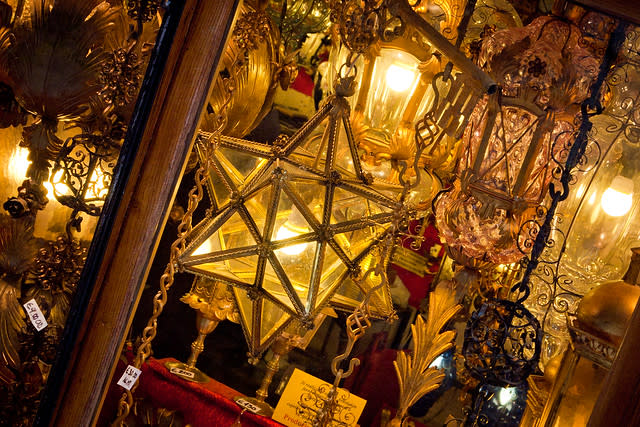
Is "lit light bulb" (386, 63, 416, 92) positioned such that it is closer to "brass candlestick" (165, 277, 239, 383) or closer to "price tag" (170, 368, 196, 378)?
"brass candlestick" (165, 277, 239, 383)

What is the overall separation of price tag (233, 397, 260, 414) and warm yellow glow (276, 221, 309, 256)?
0.66 metres

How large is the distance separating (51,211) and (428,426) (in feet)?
3.74

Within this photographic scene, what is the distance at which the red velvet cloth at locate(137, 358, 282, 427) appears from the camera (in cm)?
171

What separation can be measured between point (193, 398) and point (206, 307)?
261mm

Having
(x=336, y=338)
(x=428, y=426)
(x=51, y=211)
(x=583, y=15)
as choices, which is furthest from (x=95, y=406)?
(x=583, y=15)

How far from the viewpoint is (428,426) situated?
1689mm

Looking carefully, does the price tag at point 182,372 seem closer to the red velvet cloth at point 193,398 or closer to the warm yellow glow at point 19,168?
the red velvet cloth at point 193,398

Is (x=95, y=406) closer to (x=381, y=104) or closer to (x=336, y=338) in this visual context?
(x=336, y=338)

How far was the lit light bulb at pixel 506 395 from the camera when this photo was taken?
1.49m

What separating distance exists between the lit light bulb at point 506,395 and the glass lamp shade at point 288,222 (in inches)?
20.7

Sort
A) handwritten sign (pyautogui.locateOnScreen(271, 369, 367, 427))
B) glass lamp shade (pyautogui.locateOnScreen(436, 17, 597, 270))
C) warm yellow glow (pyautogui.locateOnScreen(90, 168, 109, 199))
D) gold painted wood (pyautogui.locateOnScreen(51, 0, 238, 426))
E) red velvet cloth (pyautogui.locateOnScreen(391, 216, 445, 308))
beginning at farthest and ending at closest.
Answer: red velvet cloth (pyautogui.locateOnScreen(391, 216, 445, 308)) < handwritten sign (pyautogui.locateOnScreen(271, 369, 367, 427)) < warm yellow glow (pyautogui.locateOnScreen(90, 168, 109, 199)) < gold painted wood (pyautogui.locateOnScreen(51, 0, 238, 426)) < glass lamp shade (pyautogui.locateOnScreen(436, 17, 597, 270))

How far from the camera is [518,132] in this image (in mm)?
1307

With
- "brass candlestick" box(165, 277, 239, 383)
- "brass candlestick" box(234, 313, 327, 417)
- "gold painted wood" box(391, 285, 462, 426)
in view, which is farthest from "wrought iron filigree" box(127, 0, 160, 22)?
"gold painted wood" box(391, 285, 462, 426)

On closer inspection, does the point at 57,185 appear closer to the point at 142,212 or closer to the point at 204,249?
the point at 142,212
